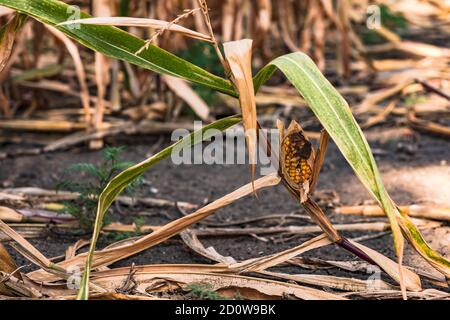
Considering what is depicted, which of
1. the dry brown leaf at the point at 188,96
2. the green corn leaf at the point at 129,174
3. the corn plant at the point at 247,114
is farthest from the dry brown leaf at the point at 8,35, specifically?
the dry brown leaf at the point at 188,96

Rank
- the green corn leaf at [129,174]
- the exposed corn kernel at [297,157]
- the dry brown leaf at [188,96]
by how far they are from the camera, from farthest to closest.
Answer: the dry brown leaf at [188,96]
the exposed corn kernel at [297,157]
the green corn leaf at [129,174]

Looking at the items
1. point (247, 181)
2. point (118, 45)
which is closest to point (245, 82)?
point (118, 45)

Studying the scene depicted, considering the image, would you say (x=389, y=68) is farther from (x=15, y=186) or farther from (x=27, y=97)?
(x=15, y=186)

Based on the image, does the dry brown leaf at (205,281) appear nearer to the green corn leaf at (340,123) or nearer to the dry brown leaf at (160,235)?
the dry brown leaf at (160,235)

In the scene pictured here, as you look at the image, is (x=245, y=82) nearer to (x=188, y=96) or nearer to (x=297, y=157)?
(x=297, y=157)

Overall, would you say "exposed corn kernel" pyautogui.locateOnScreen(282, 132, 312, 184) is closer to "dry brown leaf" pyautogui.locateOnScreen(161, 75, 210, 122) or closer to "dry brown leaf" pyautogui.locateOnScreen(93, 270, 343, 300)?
"dry brown leaf" pyautogui.locateOnScreen(93, 270, 343, 300)

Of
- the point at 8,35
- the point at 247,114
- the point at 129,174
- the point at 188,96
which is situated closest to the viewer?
the point at 247,114
